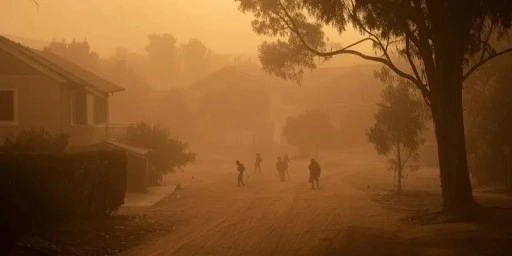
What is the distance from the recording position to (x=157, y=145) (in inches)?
1721

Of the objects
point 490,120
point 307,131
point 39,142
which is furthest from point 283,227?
point 307,131

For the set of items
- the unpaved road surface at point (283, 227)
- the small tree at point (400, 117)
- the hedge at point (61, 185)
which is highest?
the small tree at point (400, 117)

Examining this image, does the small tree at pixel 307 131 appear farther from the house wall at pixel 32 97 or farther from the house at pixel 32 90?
the house wall at pixel 32 97

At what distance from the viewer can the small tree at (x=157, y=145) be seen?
42.8 meters

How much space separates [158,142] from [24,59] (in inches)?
583

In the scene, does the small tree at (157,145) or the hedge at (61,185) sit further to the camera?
the small tree at (157,145)

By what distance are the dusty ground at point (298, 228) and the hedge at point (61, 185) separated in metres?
0.90

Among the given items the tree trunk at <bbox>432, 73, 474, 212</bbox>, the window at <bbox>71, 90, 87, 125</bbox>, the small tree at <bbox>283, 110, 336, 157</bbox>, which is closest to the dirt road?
the tree trunk at <bbox>432, 73, 474, 212</bbox>

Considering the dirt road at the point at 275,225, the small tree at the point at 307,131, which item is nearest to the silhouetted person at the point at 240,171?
the dirt road at the point at 275,225

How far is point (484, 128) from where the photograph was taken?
113 ft

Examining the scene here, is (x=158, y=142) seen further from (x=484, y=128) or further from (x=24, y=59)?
(x=484, y=128)

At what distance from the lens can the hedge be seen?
15.7 m

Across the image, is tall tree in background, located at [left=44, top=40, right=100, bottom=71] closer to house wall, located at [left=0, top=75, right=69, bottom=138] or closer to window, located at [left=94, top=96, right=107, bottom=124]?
window, located at [left=94, top=96, right=107, bottom=124]

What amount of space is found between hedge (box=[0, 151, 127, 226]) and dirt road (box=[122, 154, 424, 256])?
2.60 metres
